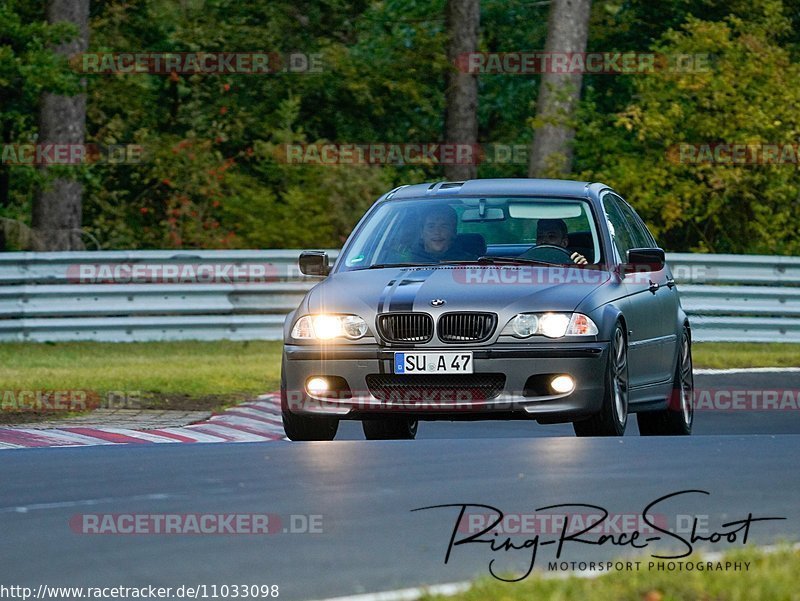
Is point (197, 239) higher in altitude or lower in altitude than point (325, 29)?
lower

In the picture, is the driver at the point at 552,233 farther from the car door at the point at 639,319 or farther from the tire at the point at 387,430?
the tire at the point at 387,430

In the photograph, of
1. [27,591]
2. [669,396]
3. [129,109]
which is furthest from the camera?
[129,109]

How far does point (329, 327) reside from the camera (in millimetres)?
12406

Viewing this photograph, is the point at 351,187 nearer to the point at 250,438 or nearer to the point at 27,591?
the point at 250,438

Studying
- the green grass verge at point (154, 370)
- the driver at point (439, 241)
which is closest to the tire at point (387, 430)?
the driver at point (439, 241)

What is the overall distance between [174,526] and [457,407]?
3.35 metres

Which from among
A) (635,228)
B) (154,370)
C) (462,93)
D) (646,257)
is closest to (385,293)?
(646,257)

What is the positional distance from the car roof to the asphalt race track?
175 cm

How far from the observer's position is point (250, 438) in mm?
14469

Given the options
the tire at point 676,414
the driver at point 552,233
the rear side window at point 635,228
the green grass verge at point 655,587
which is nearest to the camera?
the green grass verge at point 655,587

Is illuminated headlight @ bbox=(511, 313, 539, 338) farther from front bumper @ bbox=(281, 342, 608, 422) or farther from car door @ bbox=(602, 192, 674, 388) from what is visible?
car door @ bbox=(602, 192, 674, 388)

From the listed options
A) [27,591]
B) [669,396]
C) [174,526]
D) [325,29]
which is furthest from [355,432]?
[325,29]

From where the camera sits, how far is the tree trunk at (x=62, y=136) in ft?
98.3

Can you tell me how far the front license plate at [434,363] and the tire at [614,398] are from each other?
0.86 meters
